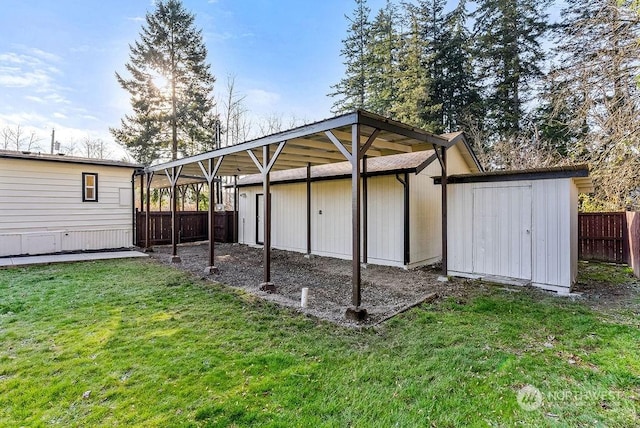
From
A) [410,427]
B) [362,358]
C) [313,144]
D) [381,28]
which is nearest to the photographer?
[410,427]

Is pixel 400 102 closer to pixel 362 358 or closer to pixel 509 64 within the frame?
pixel 509 64

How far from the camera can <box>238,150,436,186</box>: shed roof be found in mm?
7852

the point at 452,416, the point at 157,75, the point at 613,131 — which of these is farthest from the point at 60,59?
the point at 613,131

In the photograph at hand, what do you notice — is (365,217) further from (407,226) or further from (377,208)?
(407,226)

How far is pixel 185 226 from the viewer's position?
42.7 ft

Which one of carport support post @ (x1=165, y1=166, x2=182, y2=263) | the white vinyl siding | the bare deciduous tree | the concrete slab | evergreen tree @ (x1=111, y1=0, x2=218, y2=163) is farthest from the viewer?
the bare deciduous tree

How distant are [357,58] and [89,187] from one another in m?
18.0

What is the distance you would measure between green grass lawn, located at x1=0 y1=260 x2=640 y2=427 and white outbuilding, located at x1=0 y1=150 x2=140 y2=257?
17.2 ft

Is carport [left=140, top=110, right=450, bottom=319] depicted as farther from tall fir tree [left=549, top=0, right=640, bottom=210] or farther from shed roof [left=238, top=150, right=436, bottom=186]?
tall fir tree [left=549, top=0, right=640, bottom=210]

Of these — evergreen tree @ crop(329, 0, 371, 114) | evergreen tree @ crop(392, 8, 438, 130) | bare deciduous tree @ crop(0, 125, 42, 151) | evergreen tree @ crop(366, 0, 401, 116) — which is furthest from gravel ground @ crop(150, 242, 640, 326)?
bare deciduous tree @ crop(0, 125, 42, 151)

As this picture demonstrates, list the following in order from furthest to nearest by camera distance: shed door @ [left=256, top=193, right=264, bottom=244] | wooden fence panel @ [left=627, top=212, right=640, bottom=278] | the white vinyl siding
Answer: shed door @ [left=256, top=193, right=264, bottom=244]
the white vinyl siding
wooden fence panel @ [left=627, top=212, right=640, bottom=278]

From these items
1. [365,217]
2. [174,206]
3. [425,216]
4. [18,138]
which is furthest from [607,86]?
[18,138]

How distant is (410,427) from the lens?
2127 millimetres

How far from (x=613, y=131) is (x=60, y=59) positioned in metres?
20.6
